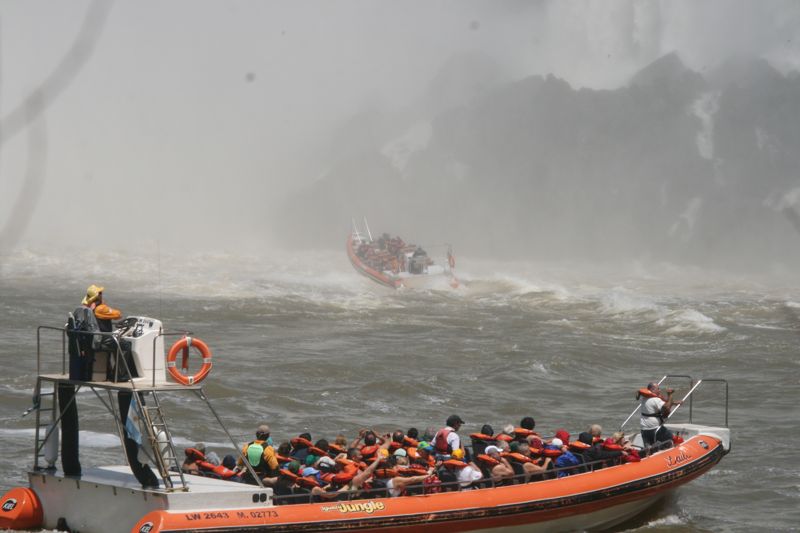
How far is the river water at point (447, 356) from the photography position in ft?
56.8

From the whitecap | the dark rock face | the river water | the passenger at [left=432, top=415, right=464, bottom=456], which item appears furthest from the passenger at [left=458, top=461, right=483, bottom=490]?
the dark rock face

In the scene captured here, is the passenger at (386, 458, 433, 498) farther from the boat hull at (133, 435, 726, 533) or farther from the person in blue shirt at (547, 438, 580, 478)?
the person in blue shirt at (547, 438, 580, 478)

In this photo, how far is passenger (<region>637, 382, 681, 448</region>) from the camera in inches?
548

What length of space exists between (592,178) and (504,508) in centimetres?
6016

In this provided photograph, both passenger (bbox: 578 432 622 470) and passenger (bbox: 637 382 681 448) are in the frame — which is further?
passenger (bbox: 637 382 681 448)

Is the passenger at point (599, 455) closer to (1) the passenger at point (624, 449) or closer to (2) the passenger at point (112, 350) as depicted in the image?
(1) the passenger at point (624, 449)

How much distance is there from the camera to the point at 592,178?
70.6 metres

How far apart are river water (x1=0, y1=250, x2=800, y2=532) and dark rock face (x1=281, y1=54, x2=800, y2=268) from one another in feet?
62.4

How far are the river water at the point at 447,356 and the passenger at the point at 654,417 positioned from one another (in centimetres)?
86

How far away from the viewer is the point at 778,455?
17578 millimetres

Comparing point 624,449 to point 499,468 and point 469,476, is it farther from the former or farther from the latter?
point 469,476

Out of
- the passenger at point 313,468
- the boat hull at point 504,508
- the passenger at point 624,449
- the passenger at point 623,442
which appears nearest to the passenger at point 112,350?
the boat hull at point 504,508

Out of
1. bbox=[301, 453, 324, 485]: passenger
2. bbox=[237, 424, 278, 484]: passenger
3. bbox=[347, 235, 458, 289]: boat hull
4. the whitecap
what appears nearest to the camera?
bbox=[301, 453, 324, 485]: passenger

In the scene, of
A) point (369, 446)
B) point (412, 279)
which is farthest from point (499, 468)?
point (412, 279)
